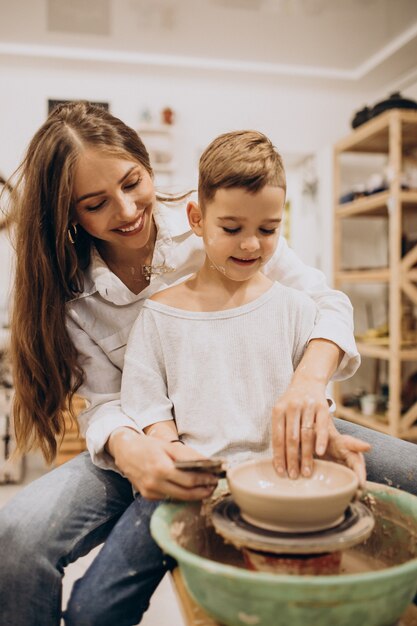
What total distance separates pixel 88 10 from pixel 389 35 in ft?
6.35

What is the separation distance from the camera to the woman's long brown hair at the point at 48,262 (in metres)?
1.27

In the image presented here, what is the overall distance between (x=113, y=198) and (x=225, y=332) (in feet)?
1.36

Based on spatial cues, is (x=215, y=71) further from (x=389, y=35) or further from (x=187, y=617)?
(x=187, y=617)

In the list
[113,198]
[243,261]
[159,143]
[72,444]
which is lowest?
[72,444]

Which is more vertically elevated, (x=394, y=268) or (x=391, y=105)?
(x=391, y=105)

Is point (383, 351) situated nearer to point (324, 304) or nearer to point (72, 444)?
point (72, 444)

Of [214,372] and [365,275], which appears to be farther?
[365,275]

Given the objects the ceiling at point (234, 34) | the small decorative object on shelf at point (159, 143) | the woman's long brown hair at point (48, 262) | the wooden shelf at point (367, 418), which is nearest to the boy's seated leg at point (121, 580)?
the woman's long brown hair at point (48, 262)

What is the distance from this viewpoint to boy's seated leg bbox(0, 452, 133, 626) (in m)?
1.01

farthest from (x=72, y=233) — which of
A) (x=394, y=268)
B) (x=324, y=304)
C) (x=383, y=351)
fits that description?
(x=383, y=351)

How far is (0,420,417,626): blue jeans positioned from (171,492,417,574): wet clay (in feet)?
0.58

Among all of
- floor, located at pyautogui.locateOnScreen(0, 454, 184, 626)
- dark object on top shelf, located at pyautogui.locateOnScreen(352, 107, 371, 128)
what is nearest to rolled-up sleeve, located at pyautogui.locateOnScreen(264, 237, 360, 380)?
floor, located at pyautogui.locateOnScreen(0, 454, 184, 626)

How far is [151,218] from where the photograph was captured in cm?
142

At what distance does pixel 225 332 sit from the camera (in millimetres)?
1160
